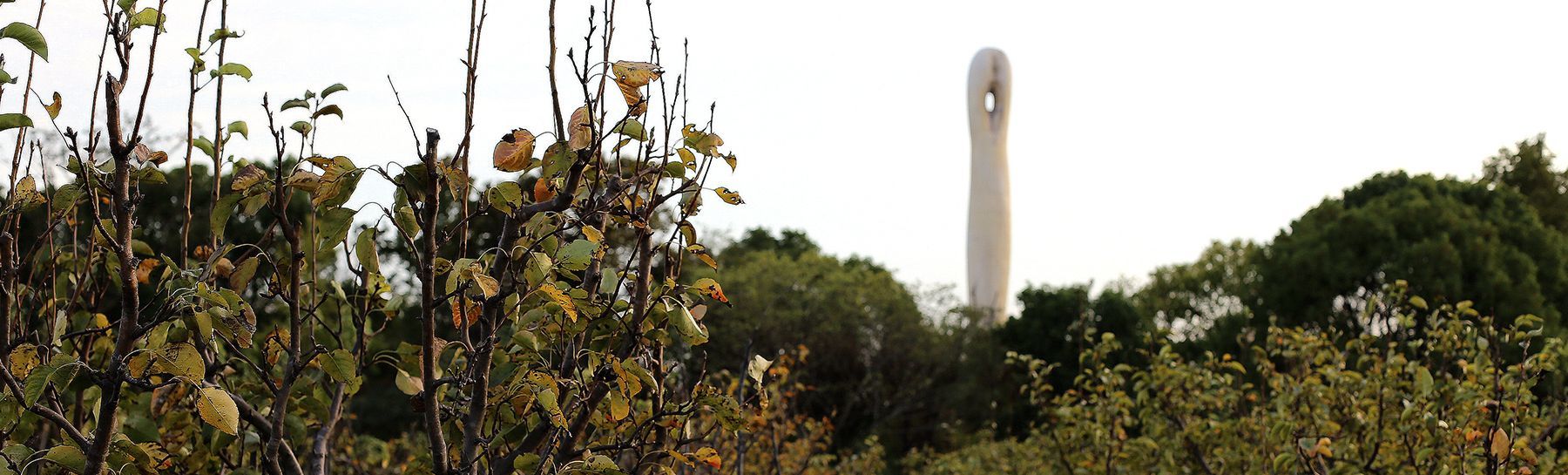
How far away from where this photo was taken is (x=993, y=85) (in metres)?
29.3

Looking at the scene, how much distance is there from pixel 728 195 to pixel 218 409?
2.81 feet

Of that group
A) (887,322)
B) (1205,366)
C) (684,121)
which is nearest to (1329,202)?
(887,322)

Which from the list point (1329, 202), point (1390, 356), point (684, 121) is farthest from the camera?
point (1329, 202)

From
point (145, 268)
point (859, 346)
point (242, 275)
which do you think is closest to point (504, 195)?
point (242, 275)

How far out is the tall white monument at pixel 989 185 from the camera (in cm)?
2767

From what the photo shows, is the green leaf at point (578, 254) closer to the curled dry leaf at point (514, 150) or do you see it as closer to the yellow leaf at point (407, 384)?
the curled dry leaf at point (514, 150)

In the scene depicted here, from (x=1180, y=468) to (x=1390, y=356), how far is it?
1.09 metres

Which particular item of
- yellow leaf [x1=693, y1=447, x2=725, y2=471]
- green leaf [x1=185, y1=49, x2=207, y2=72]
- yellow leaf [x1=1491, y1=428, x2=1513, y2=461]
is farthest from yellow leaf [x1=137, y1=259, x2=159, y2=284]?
yellow leaf [x1=1491, y1=428, x2=1513, y2=461]

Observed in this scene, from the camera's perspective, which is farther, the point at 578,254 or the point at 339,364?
the point at 339,364

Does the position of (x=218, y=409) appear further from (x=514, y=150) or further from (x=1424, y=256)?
(x=1424, y=256)

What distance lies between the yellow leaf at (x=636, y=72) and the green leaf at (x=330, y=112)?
54 centimetres

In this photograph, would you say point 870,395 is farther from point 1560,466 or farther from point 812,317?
point 1560,466

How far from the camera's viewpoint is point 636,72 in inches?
79.7

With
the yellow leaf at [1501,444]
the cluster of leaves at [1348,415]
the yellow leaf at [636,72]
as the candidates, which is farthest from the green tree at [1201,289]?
the yellow leaf at [636,72]
